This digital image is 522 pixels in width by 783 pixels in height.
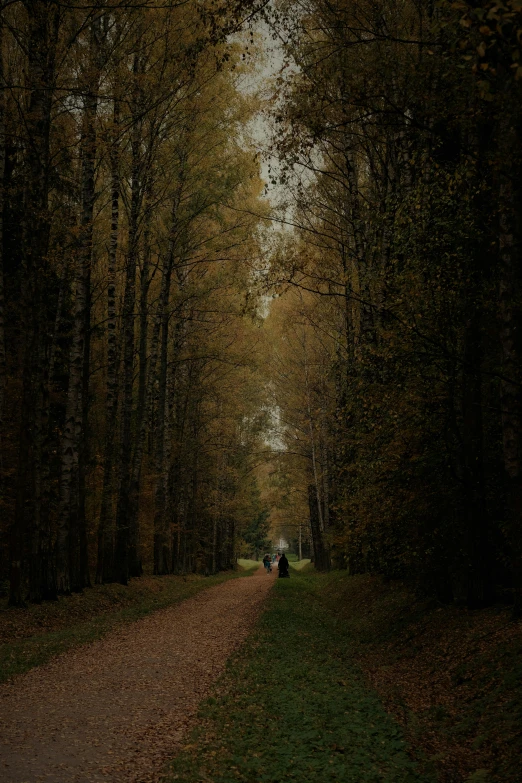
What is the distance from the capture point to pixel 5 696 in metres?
6.75

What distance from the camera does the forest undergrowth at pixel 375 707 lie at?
15.9 feet

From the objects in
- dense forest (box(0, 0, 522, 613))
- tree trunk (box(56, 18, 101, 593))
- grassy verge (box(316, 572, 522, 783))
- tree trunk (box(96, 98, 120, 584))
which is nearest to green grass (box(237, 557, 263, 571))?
dense forest (box(0, 0, 522, 613))

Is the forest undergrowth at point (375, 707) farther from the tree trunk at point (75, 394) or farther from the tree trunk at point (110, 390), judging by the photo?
the tree trunk at point (110, 390)

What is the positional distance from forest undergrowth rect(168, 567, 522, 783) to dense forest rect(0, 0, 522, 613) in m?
1.03

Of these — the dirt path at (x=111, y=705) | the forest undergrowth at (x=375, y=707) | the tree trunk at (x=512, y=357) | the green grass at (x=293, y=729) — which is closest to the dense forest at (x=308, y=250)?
the tree trunk at (x=512, y=357)

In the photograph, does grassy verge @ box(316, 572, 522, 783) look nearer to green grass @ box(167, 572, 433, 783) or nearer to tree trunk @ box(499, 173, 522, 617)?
green grass @ box(167, 572, 433, 783)

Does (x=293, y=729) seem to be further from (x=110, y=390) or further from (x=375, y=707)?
(x=110, y=390)

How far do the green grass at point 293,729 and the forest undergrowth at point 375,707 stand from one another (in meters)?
0.01

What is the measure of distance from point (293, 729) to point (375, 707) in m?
1.36

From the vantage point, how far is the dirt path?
4.74 m

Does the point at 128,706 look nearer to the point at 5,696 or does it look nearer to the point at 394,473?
the point at 5,696

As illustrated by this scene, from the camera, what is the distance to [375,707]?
6590 millimetres

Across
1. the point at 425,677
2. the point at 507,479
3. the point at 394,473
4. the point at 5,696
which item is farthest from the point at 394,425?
the point at 5,696

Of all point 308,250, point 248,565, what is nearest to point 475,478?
point 308,250
